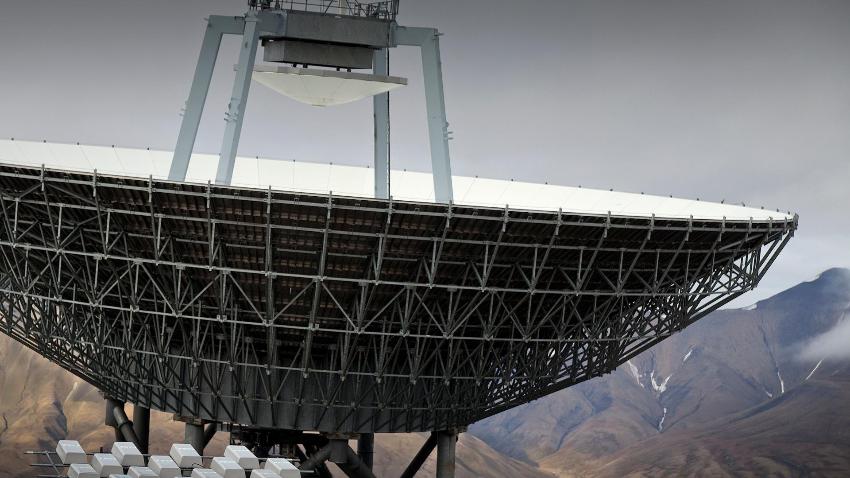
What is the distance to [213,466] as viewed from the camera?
37625 mm

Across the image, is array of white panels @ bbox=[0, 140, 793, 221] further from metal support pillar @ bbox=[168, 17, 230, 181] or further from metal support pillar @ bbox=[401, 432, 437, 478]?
metal support pillar @ bbox=[401, 432, 437, 478]

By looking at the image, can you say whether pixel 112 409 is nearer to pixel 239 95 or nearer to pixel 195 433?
pixel 195 433

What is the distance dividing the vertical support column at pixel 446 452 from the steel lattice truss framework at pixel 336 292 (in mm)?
1249

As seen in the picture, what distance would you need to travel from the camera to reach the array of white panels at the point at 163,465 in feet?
119

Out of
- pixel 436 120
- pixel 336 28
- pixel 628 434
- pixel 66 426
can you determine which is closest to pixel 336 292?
pixel 436 120

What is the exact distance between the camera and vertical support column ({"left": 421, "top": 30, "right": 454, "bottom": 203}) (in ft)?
155

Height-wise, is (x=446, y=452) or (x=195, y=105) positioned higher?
(x=195, y=105)

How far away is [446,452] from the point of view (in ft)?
186

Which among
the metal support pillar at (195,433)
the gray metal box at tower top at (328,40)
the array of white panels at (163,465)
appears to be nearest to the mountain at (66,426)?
the metal support pillar at (195,433)

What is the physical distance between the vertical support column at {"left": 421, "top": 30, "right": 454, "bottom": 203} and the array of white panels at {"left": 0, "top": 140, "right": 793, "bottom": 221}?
6.26 metres

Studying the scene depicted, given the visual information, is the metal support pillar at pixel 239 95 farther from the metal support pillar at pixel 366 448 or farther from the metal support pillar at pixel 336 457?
the metal support pillar at pixel 366 448

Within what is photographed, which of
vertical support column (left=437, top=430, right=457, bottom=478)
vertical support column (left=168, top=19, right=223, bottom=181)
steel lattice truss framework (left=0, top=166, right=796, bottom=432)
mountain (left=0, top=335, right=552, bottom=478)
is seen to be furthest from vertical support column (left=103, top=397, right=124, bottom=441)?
mountain (left=0, top=335, right=552, bottom=478)

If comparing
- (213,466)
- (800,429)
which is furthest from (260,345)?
(800,429)

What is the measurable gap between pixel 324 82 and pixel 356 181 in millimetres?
14493
